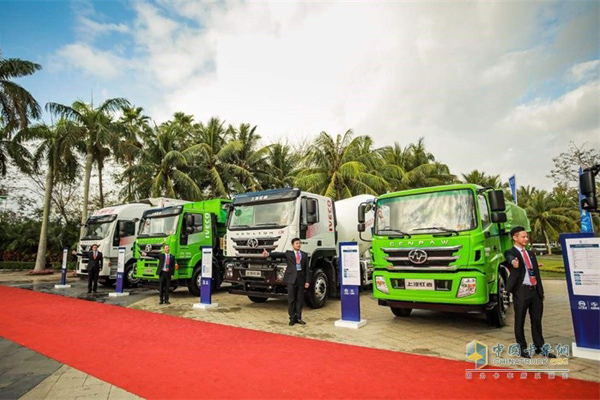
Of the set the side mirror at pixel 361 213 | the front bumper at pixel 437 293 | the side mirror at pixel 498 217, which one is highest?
the side mirror at pixel 361 213

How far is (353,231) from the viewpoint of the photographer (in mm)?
11250

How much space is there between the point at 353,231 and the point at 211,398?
8.05 meters

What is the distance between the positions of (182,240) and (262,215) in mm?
3512

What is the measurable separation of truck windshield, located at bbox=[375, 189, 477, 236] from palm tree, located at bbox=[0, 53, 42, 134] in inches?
713

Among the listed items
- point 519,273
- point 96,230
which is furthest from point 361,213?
point 96,230

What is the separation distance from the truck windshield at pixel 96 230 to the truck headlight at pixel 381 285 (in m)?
11.3

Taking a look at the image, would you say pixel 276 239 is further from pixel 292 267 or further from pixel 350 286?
pixel 350 286

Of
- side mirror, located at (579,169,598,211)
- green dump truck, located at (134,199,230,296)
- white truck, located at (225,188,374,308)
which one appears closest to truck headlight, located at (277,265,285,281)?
white truck, located at (225,188,374,308)

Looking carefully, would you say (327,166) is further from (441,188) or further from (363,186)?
(441,188)

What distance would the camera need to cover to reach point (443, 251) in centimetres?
595

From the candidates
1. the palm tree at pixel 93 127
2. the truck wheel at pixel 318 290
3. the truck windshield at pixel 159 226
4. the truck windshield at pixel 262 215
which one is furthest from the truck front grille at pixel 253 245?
the palm tree at pixel 93 127

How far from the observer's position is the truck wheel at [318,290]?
8.65 meters

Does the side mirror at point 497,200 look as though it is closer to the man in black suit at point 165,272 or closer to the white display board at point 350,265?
the white display board at point 350,265

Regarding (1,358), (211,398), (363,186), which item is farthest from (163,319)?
(363,186)
